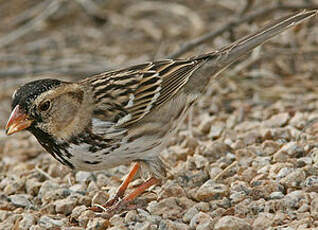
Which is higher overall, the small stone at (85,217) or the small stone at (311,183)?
Result: the small stone at (85,217)

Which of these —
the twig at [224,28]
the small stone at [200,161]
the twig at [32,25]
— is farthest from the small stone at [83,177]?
the twig at [32,25]

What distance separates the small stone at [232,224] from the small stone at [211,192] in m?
0.54

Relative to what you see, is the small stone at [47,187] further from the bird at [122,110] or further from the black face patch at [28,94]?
the black face patch at [28,94]

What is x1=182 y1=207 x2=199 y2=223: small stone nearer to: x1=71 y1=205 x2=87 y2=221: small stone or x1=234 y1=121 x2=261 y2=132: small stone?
x1=71 y1=205 x2=87 y2=221: small stone

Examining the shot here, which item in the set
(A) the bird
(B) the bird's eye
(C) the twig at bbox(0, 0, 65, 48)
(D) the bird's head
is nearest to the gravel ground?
(C) the twig at bbox(0, 0, 65, 48)

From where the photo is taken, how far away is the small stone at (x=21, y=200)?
181 inches

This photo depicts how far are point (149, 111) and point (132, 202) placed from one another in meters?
0.70

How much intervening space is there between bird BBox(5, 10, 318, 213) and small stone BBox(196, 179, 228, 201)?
0.36 metres

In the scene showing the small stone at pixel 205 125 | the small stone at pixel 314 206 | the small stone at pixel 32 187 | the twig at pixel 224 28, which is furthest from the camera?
the twig at pixel 224 28

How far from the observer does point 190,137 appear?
5504 millimetres

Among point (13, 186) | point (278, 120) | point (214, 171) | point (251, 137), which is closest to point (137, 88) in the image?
point (214, 171)

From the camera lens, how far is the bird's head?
404 cm

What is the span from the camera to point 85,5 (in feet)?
29.1

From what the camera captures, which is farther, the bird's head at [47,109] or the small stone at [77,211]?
the small stone at [77,211]
